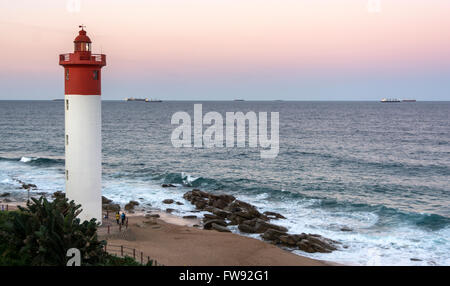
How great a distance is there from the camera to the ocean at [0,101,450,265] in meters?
29.9

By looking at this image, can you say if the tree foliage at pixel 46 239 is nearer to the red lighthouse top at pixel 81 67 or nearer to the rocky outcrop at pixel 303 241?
the red lighthouse top at pixel 81 67

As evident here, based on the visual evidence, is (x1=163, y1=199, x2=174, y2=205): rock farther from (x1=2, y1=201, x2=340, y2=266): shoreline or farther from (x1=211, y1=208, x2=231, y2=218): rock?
(x1=2, y1=201, x2=340, y2=266): shoreline

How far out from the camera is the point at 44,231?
49.6 ft

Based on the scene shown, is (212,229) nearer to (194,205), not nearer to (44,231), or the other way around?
(194,205)

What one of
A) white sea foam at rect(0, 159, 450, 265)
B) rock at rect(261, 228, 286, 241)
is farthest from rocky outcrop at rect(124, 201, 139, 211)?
rock at rect(261, 228, 286, 241)

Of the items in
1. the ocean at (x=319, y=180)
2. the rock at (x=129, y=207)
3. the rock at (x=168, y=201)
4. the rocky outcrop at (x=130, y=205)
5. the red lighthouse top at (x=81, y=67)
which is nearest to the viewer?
the red lighthouse top at (x=81, y=67)

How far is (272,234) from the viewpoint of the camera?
28.9 metres

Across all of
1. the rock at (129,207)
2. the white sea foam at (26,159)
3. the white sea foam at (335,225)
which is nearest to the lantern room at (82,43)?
the white sea foam at (335,225)

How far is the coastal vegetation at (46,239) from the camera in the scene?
49.3 ft

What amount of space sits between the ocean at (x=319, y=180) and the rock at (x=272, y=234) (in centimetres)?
197

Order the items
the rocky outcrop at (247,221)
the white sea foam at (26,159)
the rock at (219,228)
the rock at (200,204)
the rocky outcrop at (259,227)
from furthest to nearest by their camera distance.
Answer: the white sea foam at (26,159) < the rock at (200,204) < the rock at (219,228) < the rocky outcrop at (259,227) < the rocky outcrop at (247,221)

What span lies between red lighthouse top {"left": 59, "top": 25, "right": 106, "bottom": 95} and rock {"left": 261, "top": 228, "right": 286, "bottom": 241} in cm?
1504

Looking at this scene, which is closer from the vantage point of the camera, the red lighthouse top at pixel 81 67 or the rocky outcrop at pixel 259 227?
the red lighthouse top at pixel 81 67

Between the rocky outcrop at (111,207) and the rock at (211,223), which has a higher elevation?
the rocky outcrop at (111,207)
